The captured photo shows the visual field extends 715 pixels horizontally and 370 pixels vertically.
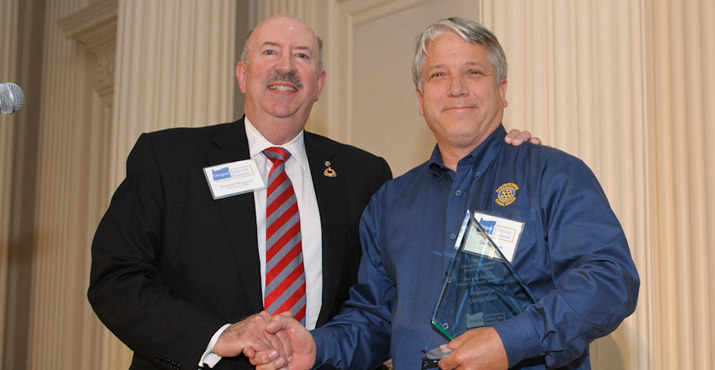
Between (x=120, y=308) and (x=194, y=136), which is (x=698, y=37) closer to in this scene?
(x=194, y=136)

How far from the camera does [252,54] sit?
2.76 metres

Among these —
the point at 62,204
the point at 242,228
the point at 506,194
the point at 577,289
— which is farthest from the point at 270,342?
the point at 62,204

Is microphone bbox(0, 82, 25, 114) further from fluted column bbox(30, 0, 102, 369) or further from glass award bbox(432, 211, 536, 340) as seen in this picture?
fluted column bbox(30, 0, 102, 369)

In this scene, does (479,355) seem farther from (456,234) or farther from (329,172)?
(329,172)

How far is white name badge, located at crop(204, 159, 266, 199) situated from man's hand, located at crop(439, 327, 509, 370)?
1047 mm

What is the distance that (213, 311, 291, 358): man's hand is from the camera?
214cm

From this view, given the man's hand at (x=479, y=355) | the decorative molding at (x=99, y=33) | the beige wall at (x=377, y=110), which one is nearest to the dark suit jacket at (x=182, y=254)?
the man's hand at (x=479, y=355)

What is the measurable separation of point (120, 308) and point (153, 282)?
13 cm

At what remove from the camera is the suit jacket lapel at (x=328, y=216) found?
8.20ft

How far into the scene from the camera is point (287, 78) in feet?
8.74

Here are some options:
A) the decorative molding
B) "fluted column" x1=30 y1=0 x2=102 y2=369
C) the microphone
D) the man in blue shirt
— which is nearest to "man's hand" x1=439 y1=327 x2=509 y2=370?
the man in blue shirt

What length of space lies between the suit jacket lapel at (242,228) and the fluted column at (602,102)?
42.6 inches

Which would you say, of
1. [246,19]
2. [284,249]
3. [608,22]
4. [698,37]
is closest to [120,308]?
[284,249]

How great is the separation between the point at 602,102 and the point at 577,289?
3.71ft
